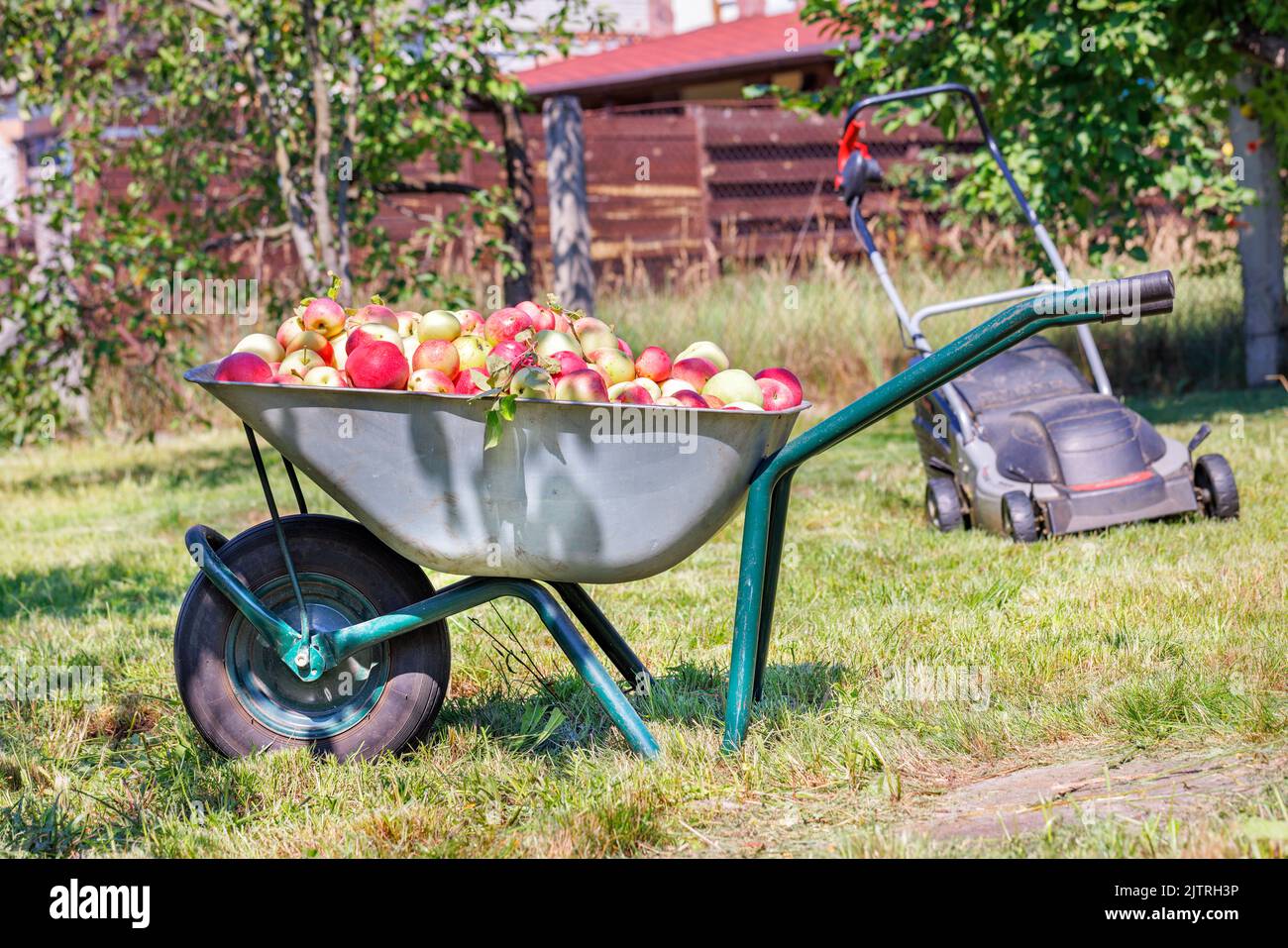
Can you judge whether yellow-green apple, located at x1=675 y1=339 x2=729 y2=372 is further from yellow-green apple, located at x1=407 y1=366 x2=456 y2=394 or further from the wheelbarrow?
yellow-green apple, located at x1=407 y1=366 x2=456 y2=394

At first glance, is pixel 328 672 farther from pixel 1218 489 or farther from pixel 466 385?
pixel 1218 489

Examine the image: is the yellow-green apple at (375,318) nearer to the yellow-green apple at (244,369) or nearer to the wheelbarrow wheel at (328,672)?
the yellow-green apple at (244,369)

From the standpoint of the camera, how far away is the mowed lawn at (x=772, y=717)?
2.35 meters

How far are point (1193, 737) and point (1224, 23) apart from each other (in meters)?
5.26

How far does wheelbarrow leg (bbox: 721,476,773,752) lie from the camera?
99.7 inches

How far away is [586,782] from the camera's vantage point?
251cm

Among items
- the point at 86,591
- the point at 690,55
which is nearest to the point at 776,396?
the point at 86,591

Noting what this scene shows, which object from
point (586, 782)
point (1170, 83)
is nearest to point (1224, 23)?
point (1170, 83)

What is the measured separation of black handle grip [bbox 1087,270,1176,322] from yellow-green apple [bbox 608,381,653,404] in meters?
0.77

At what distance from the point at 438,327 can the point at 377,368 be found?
0.77 feet

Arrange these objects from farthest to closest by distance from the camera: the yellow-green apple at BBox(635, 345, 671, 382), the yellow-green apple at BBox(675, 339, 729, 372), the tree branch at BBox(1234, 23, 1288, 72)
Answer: the tree branch at BBox(1234, 23, 1288, 72) < the yellow-green apple at BBox(675, 339, 729, 372) < the yellow-green apple at BBox(635, 345, 671, 382)

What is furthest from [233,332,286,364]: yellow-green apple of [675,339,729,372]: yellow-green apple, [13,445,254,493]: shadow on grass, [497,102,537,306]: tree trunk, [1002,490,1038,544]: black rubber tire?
[497,102,537,306]: tree trunk

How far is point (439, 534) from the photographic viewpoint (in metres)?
2.50

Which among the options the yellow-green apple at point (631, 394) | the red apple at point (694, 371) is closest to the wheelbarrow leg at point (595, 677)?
the yellow-green apple at point (631, 394)
